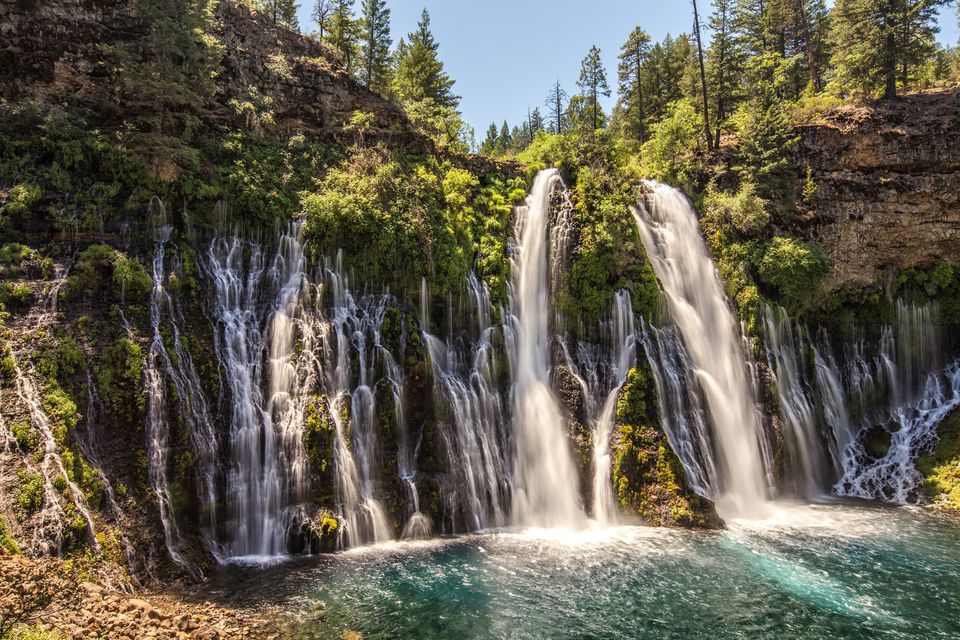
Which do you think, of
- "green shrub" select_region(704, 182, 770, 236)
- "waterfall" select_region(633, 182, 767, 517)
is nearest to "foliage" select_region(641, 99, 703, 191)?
"waterfall" select_region(633, 182, 767, 517)

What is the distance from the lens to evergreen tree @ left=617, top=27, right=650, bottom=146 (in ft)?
118

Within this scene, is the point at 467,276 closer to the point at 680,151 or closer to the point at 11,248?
the point at 11,248

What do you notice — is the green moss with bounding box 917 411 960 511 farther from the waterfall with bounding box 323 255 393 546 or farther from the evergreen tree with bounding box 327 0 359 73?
the evergreen tree with bounding box 327 0 359 73

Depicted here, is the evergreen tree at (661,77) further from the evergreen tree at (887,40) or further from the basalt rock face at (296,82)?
the basalt rock face at (296,82)

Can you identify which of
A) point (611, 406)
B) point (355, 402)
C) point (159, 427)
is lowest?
point (611, 406)

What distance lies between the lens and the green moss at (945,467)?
1695 cm

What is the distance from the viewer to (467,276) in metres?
18.0

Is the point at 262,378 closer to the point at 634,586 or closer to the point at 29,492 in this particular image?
the point at 29,492

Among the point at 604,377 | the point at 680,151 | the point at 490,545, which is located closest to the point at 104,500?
the point at 490,545

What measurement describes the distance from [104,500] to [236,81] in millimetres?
16526

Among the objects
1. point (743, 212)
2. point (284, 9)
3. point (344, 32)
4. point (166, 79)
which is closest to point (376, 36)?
point (344, 32)

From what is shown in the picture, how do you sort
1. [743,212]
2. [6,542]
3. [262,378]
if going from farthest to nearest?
1. [743,212]
2. [262,378]
3. [6,542]

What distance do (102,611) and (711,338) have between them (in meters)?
19.5

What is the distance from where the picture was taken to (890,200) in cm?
2220
